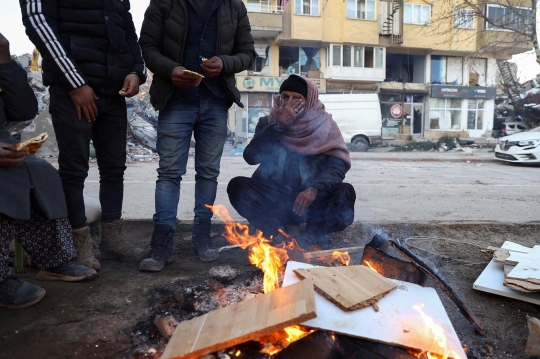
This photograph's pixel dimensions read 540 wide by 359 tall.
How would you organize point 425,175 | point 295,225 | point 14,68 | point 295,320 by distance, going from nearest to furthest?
point 295,320 < point 14,68 < point 295,225 < point 425,175

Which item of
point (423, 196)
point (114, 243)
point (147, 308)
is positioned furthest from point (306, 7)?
point (147, 308)

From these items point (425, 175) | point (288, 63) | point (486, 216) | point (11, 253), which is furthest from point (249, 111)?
point (11, 253)

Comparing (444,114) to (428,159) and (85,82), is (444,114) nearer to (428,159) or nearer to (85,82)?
(428,159)

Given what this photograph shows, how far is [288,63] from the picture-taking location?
1066 inches

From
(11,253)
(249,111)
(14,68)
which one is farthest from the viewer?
(249,111)

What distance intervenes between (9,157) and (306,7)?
2650 centimetres

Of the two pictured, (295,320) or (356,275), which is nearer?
(295,320)

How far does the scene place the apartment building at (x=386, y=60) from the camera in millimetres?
25516

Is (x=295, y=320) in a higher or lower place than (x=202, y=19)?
lower

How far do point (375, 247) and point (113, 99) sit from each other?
2111 mm

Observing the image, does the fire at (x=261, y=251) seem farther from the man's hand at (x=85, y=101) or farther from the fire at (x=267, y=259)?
the man's hand at (x=85, y=101)

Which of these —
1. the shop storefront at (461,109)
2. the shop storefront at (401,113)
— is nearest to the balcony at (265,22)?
the shop storefront at (401,113)

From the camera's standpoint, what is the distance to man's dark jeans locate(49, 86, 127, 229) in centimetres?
263

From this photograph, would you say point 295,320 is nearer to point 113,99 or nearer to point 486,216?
point 113,99
